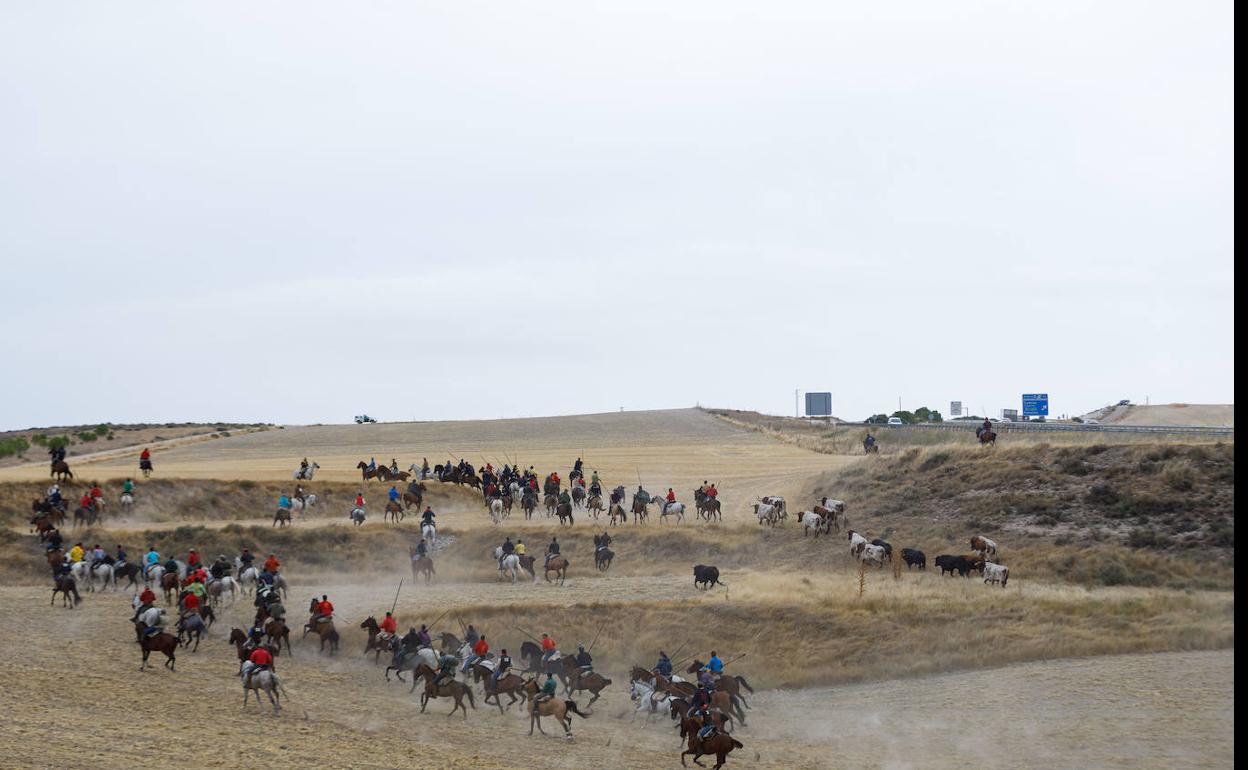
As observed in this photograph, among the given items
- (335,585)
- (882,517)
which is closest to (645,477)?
(882,517)

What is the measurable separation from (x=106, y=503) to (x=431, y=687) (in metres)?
29.9

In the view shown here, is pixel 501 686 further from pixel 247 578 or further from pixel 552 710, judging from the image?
pixel 247 578

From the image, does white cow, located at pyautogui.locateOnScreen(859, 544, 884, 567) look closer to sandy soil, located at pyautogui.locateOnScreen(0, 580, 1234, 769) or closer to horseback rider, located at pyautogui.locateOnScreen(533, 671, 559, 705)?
sandy soil, located at pyautogui.locateOnScreen(0, 580, 1234, 769)

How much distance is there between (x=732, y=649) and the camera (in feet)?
97.1

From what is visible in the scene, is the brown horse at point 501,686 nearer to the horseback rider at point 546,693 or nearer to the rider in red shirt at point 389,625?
the horseback rider at point 546,693

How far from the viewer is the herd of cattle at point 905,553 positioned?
34.6 m

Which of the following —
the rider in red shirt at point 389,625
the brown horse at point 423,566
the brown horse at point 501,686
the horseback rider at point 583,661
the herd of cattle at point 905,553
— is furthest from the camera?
the brown horse at point 423,566

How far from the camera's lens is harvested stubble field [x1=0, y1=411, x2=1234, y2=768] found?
2200 cm

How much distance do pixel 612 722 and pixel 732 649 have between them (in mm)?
5375

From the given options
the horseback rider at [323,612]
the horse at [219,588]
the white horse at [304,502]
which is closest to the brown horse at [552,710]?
the horseback rider at [323,612]

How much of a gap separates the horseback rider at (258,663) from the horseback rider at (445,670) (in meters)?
3.72

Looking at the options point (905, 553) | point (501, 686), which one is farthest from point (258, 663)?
point (905, 553)

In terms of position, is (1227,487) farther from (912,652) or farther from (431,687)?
(431,687)

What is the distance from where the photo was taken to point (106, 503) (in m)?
48.6
